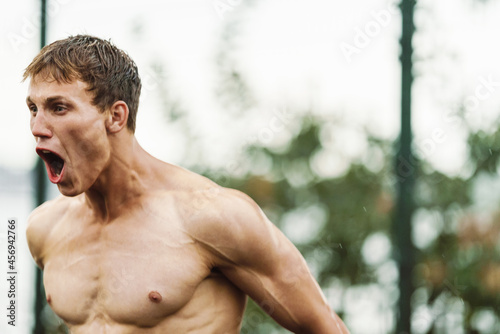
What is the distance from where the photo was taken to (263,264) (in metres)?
1.42

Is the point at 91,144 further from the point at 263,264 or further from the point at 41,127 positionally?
the point at 263,264

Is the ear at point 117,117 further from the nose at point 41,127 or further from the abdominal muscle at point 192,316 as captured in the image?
the abdominal muscle at point 192,316

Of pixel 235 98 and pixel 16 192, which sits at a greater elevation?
pixel 235 98

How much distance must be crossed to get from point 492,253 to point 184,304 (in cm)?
168

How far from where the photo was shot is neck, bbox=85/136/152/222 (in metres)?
1.50

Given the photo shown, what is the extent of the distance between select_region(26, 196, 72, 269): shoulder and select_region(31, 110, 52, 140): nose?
0.31 meters

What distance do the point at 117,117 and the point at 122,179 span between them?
128mm

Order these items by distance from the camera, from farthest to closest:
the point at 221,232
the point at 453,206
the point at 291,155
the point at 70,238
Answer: the point at 291,155, the point at 453,206, the point at 70,238, the point at 221,232

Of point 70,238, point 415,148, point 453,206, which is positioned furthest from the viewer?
point 453,206

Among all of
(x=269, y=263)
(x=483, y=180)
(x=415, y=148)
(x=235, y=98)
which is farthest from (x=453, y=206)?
(x=269, y=263)

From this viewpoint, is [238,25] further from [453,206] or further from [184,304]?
[184,304]

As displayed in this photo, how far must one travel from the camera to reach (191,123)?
2854mm

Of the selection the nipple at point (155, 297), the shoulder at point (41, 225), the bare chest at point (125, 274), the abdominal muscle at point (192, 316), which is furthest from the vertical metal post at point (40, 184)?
the nipple at point (155, 297)

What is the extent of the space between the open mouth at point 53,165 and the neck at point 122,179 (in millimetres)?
89
